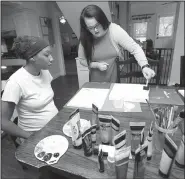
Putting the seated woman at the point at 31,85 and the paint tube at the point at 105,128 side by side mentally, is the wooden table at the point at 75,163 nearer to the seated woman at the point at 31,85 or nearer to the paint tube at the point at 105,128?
the paint tube at the point at 105,128

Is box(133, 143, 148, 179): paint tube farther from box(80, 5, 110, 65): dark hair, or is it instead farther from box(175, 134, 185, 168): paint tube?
box(80, 5, 110, 65): dark hair

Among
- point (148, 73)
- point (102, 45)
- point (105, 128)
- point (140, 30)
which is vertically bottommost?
point (105, 128)

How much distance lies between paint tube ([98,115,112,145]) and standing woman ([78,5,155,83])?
2.29 feet

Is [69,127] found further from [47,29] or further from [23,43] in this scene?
[47,29]

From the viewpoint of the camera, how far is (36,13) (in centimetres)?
331

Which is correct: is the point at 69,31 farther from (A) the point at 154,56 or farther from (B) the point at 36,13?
(A) the point at 154,56

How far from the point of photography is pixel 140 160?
1.39ft

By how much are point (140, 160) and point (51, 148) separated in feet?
1.27

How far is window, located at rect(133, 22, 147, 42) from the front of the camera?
5797 millimetres

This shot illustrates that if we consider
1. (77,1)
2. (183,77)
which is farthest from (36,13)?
(183,77)

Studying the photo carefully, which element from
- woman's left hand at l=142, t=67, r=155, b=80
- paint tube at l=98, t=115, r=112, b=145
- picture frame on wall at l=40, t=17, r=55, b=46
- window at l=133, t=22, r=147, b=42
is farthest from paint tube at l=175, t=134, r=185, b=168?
window at l=133, t=22, r=147, b=42

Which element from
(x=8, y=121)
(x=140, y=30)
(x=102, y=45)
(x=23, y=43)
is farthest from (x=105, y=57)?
(x=140, y=30)

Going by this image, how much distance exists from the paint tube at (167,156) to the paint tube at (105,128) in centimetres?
21

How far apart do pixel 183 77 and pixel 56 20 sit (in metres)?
3.94
